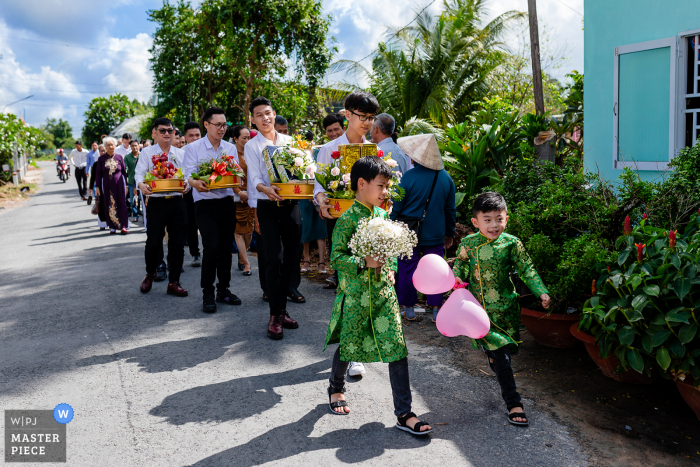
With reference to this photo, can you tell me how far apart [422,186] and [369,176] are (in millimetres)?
2251

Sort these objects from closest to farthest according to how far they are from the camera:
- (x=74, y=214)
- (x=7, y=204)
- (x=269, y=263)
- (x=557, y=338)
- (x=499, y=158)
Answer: (x=557, y=338)
(x=269, y=263)
(x=499, y=158)
(x=74, y=214)
(x=7, y=204)

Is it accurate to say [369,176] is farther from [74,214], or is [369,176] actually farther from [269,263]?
[74,214]

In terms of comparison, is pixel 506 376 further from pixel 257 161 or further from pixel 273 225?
pixel 257 161

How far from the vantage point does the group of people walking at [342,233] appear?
3.58 m

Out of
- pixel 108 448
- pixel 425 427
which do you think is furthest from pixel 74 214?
pixel 425 427

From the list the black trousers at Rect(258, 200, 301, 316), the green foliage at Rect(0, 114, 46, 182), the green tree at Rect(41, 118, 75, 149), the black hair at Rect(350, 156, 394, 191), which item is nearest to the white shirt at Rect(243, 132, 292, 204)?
the black trousers at Rect(258, 200, 301, 316)

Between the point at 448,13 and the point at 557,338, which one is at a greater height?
the point at 448,13

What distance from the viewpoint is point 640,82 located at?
740 cm

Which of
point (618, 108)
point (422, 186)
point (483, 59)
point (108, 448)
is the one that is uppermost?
point (483, 59)

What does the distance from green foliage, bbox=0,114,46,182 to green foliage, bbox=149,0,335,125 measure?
5.99m

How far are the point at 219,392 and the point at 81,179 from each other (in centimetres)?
2034

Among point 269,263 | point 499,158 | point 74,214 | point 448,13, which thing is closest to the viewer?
point 269,263

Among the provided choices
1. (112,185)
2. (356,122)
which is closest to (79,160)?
(112,185)

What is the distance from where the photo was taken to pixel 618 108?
7.65 meters
